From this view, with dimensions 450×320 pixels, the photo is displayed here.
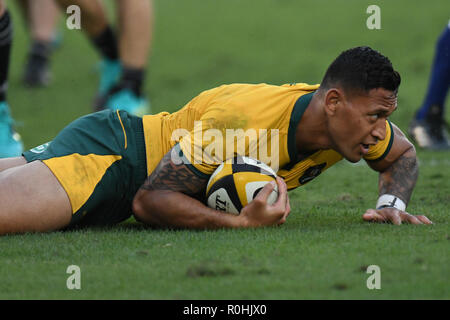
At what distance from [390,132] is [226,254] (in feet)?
5.15

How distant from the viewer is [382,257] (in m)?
4.04

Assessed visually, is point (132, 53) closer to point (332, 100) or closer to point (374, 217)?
point (332, 100)

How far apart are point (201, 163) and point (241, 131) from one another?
0.28 metres

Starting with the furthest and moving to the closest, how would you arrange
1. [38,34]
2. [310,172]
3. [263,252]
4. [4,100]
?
[38,34]
[4,100]
[310,172]
[263,252]

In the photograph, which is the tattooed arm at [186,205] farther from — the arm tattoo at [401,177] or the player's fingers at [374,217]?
the arm tattoo at [401,177]

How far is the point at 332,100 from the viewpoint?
15.6ft

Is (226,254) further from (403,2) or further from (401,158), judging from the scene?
(403,2)

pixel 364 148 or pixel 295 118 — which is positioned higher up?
pixel 295 118

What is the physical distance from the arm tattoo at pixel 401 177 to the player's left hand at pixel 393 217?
0.63ft

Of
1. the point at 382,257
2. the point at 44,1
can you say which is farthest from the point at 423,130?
the point at 44,1

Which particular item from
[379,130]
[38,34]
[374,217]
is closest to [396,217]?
[374,217]

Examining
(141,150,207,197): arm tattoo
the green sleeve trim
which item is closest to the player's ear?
the green sleeve trim

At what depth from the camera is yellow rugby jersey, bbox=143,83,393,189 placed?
15.3ft

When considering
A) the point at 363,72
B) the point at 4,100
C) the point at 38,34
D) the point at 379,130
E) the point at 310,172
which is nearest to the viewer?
the point at 363,72
